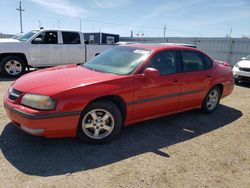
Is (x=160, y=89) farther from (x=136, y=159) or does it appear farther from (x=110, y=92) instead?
(x=136, y=159)

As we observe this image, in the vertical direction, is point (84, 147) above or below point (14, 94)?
below

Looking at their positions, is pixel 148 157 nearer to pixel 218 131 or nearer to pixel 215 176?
pixel 215 176

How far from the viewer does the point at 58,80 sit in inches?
140

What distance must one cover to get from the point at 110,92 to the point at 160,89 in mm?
1055

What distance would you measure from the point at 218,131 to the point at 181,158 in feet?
4.85

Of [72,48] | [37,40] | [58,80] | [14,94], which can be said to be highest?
[37,40]

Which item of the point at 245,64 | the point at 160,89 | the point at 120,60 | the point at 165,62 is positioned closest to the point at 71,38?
the point at 120,60

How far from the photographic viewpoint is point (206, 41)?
699 inches

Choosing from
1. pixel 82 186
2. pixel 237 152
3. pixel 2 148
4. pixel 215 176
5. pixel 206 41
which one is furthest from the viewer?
pixel 206 41

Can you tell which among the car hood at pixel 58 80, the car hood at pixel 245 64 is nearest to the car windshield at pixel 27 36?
the car hood at pixel 58 80

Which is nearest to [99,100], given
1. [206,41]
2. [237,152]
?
[237,152]

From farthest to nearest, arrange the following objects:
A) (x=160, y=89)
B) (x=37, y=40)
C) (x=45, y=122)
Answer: (x=37, y=40) < (x=160, y=89) < (x=45, y=122)

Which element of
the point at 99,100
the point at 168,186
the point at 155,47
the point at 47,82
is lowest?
the point at 168,186

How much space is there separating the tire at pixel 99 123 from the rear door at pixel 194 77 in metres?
1.62
